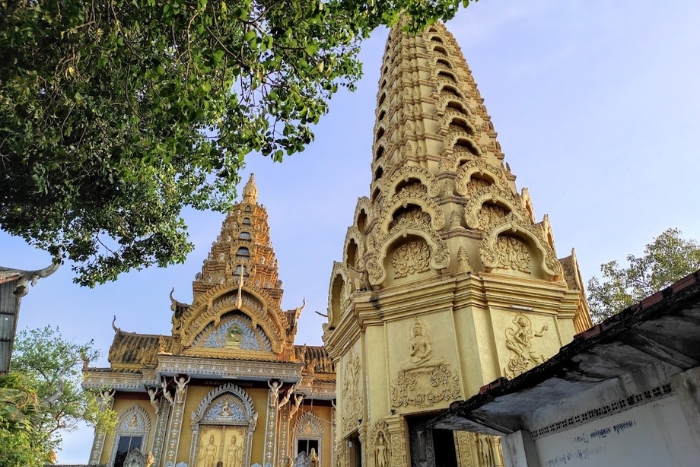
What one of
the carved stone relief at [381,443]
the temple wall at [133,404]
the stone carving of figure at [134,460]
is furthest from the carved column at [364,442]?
the temple wall at [133,404]

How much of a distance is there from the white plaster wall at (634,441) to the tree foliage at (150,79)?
4714 mm

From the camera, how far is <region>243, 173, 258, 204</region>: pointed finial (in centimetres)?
3194

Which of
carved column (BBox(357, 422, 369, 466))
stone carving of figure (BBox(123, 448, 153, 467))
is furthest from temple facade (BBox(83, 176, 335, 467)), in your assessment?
carved column (BBox(357, 422, 369, 466))

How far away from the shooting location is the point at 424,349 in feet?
27.7

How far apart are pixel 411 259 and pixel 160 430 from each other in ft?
53.6

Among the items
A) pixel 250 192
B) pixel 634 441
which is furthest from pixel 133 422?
pixel 634 441

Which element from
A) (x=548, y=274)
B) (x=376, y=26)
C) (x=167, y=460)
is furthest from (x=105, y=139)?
(x=167, y=460)

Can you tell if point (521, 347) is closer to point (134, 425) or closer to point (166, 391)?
point (166, 391)

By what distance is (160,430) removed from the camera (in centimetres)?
2048

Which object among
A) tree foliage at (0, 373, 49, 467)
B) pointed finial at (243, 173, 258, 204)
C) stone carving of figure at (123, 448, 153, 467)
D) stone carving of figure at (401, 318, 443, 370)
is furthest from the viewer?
pointed finial at (243, 173, 258, 204)

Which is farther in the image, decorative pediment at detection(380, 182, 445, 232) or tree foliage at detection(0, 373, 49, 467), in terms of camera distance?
decorative pediment at detection(380, 182, 445, 232)

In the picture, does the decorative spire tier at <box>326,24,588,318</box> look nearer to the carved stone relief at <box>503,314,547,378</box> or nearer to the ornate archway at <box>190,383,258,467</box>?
the carved stone relief at <box>503,314,547,378</box>

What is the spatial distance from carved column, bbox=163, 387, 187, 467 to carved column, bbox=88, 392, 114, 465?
3020mm

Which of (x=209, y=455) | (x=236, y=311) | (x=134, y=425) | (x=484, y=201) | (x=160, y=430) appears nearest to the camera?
(x=484, y=201)
